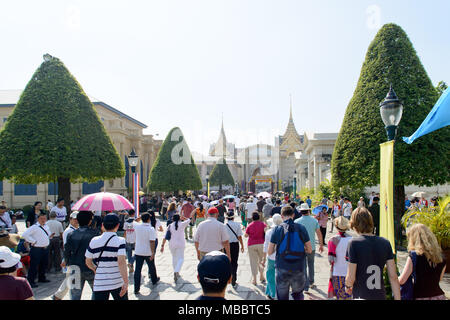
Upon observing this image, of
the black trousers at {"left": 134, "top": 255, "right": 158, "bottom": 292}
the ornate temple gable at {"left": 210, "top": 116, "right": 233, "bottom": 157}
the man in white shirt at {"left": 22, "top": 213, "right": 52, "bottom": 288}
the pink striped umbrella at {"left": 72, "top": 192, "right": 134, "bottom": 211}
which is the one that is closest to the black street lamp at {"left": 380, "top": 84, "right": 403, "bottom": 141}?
the pink striped umbrella at {"left": 72, "top": 192, "right": 134, "bottom": 211}

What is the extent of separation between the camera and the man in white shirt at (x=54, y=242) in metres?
9.27

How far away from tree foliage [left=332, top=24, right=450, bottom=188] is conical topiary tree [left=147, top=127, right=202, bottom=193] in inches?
863

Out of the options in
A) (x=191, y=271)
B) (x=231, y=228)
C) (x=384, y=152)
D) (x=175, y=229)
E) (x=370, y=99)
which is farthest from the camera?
(x=370, y=99)

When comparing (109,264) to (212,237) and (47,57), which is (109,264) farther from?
(47,57)

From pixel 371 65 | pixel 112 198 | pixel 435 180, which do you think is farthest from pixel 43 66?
pixel 435 180

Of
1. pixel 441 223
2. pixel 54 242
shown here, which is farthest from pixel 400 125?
pixel 54 242

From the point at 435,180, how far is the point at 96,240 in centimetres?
1156

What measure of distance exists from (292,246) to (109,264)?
2633 millimetres

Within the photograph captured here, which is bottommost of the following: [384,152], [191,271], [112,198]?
[191,271]

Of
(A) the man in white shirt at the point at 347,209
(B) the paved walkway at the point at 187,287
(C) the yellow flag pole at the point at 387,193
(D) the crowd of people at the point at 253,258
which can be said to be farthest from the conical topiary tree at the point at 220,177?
(C) the yellow flag pole at the point at 387,193

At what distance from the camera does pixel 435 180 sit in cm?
1202

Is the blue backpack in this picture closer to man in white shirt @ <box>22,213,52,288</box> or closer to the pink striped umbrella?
the pink striped umbrella

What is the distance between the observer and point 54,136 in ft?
50.7

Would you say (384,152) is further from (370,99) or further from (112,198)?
(370,99)
